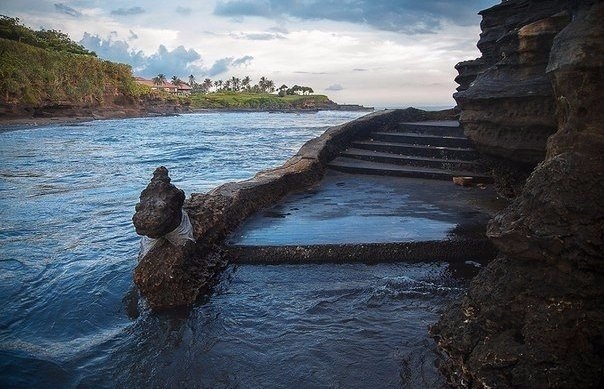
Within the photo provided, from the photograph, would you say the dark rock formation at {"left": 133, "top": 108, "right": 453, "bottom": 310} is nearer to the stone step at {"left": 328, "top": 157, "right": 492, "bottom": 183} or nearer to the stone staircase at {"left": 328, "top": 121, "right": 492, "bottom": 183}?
the stone step at {"left": 328, "top": 157, "right": 492, "bottom": 183}

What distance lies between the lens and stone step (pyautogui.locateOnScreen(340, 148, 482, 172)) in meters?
9.23

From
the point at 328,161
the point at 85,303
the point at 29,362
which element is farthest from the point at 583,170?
the point at 328,161

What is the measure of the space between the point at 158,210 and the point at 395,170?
5.90 meters

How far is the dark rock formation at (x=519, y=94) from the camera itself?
5.62 m

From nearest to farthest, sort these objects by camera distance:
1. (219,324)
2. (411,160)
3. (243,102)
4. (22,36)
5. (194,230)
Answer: (219,324) → (194,230) → (411,160) → (22,36) → (243,102)

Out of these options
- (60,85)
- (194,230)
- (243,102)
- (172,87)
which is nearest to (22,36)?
(60,85)

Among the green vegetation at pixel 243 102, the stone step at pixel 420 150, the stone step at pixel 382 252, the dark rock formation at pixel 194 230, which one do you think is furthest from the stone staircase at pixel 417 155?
the green vegetation at pixel 243 102

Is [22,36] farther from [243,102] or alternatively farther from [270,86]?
[270,86]

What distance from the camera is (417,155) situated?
10.3 meters

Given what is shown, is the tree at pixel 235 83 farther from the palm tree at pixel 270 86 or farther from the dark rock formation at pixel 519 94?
the dark rock formation at pixel 519 94

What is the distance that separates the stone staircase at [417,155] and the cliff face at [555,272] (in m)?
5.29

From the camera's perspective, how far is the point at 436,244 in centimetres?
521

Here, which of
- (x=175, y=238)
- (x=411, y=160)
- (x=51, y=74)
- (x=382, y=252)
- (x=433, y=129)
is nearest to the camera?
(x=175, y=238)

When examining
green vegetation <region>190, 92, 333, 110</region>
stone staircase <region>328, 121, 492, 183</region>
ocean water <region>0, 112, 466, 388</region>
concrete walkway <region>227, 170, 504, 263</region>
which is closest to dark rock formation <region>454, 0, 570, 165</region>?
concrete walkway <region>227, 170, 504, 263</region>
